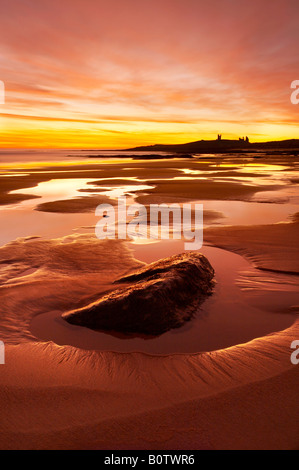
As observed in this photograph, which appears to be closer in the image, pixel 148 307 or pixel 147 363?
pixel 147 363

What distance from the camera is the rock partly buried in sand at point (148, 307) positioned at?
3.39m

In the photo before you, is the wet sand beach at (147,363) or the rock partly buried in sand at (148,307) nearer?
the wet sand beach at (147,363)

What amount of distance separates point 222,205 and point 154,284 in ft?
28.3

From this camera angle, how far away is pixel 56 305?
4031 millimetres

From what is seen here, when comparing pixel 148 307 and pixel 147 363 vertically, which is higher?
pixel 148 307

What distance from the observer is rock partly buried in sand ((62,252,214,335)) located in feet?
11.1

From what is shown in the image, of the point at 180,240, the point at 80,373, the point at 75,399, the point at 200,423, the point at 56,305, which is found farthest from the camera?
the point at 180,240

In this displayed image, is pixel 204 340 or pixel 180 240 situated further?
pixel 180 240

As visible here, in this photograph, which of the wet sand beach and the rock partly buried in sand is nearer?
the wet sand beach

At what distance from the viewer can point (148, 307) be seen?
338 cm
